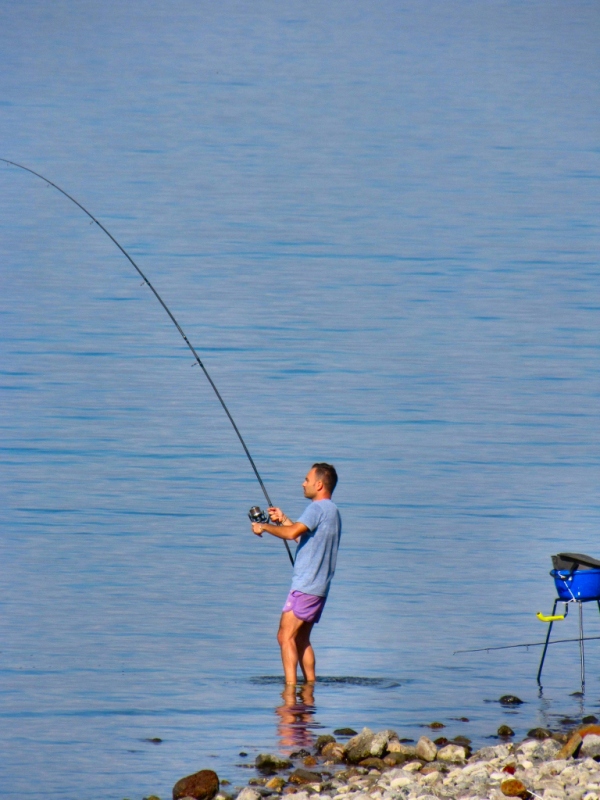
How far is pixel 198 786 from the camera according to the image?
418cm

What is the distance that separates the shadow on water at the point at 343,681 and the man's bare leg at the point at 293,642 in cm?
28

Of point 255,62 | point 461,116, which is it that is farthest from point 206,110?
point 461,116

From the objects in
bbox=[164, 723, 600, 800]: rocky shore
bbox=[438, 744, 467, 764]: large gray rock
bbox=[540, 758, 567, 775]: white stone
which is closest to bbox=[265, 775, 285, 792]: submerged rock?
bbox=[164, 723, 600, 800]: rocky shore

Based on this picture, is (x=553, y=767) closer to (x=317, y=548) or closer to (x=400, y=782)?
(x=400, y=782)

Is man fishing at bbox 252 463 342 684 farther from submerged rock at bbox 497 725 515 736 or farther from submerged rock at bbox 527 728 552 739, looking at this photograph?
submerged rock at bbox 527 728 552 739

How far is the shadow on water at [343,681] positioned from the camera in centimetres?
591

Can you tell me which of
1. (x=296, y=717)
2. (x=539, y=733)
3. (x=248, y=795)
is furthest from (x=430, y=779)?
(x=296, y=717)

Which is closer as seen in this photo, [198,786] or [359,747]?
[198,786]

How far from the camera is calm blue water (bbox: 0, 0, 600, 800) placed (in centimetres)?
594

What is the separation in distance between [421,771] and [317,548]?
1.27m

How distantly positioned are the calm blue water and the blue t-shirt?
504mm

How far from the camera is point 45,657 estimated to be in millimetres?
6301

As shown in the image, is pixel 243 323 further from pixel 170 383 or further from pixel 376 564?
pixel 376 564

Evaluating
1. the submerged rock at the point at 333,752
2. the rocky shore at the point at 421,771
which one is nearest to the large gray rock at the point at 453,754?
the rocky shore at the point at 421,771
